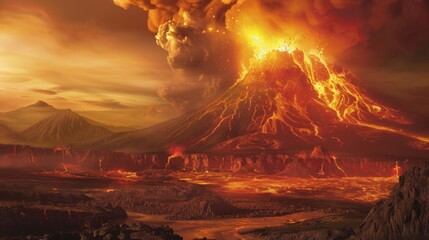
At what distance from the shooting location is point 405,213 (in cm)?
4188

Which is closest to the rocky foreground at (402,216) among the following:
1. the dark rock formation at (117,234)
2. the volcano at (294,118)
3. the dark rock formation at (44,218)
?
the dark rock formation at (117,234)

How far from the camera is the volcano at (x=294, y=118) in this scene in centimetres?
16538

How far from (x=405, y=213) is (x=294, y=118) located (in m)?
139

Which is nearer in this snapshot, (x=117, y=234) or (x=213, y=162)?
(x=117, y=234)

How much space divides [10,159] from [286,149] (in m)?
79.7

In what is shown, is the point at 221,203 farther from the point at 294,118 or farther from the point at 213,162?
the point at 294,118

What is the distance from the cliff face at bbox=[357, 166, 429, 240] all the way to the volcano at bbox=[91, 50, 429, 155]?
382 feet

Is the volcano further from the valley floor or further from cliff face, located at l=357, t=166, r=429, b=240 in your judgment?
cliff face, located at l=357, t=166, r=429, b=240

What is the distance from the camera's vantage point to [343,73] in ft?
630

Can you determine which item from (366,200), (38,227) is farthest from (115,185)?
(38,227)

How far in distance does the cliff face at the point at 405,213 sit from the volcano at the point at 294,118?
116 m

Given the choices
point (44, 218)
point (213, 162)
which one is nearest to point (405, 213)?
point (44, 218)

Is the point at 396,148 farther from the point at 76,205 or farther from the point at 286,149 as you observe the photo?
the point at 76,205

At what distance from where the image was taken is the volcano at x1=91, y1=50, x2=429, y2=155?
165375 mm
